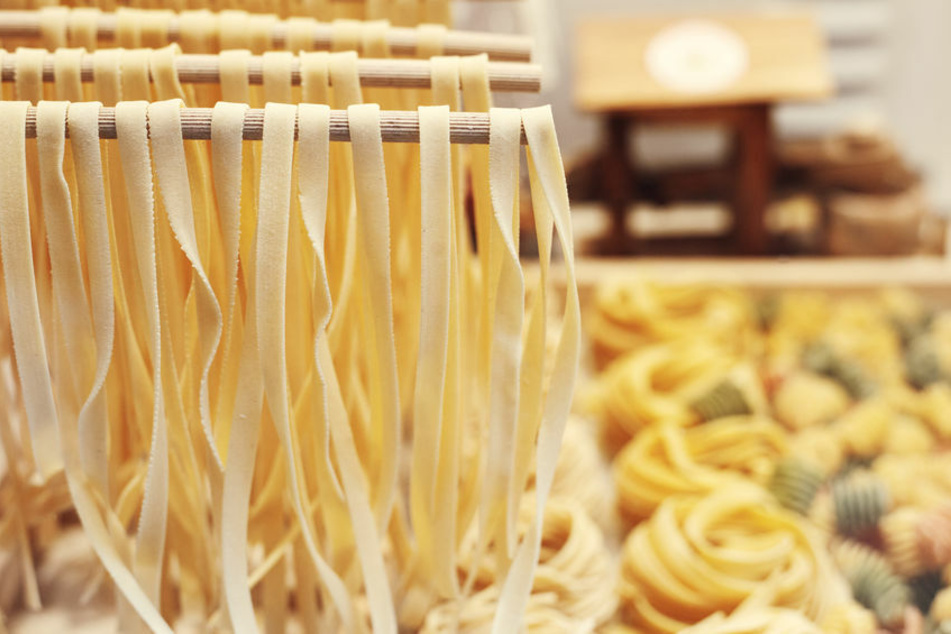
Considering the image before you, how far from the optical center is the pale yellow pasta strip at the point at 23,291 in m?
0.63

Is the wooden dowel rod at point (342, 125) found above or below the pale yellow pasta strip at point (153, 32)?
below

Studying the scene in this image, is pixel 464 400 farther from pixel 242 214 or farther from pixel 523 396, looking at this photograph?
pixel 242 214

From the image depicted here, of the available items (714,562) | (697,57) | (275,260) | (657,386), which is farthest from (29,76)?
(697,57)

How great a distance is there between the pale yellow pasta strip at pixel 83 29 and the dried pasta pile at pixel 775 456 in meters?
0.67

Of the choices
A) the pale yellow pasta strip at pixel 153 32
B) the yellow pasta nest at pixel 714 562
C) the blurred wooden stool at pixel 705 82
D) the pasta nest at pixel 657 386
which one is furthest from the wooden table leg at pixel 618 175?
the pale yellow pasta strip at pixel 153 32

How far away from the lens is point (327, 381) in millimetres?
706

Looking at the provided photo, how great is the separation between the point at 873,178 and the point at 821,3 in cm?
88

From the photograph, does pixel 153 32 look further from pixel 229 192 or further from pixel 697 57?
pixel 697 57

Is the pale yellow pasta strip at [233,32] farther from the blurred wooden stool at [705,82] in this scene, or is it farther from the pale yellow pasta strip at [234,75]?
the blurred wooden stool at [705,82]

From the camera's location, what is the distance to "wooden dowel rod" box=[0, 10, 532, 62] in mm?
788

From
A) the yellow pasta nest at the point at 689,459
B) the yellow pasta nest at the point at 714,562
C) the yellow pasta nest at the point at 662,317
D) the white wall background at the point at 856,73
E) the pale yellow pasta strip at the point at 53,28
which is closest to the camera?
the pale yellow pasta strip at the point at 53,28

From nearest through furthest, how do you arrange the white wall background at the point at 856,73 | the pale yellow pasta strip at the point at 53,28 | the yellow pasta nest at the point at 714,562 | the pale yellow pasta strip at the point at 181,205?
the pale yellow pasta strip at the point at 181,205, the pale yellow pasta strip at the point at 53,28, the yellow pasta nest at the point at 714,562, the white wall background at the point at 856,73

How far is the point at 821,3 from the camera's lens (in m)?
2.64

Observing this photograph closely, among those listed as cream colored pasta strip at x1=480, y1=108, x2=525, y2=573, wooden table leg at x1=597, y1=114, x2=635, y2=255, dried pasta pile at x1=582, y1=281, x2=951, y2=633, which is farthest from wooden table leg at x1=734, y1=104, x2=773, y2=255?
cream colored pasta strip at x1=480, y1=108, x2=525, y2=573
